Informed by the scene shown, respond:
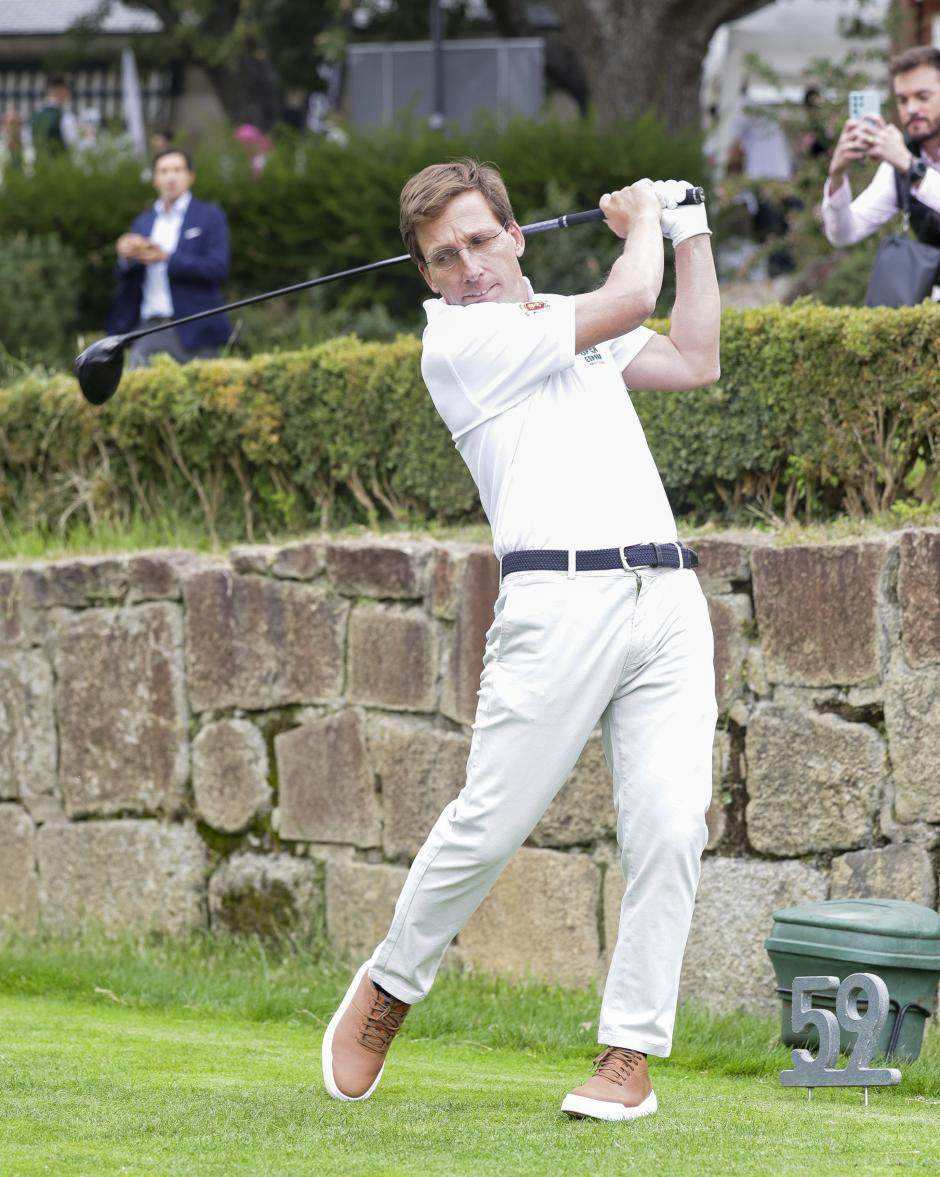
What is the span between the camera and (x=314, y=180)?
1132 cm

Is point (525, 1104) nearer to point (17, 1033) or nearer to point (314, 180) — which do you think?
point (17, 1033)

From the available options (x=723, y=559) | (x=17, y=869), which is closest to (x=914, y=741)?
(x=723, y=559)

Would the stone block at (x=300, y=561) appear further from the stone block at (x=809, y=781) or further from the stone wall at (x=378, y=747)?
the stone block at (x=809, y=781)

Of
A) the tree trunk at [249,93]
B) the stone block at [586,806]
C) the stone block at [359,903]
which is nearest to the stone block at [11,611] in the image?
the stone block at [359,903]

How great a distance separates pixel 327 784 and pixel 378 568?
800 mm

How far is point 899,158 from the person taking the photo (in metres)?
6.23

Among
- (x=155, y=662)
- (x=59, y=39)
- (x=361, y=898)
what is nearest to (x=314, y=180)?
(x=155, y=662)

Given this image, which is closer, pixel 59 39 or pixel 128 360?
pixel 128 360

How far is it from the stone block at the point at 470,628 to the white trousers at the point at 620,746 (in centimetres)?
213

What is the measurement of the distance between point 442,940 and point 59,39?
22.9m

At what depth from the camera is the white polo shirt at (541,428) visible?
388cm

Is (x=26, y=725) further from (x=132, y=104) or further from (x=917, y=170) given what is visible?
(x=132, y=104)

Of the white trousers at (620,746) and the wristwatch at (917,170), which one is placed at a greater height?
the wristwatch at (917,170)

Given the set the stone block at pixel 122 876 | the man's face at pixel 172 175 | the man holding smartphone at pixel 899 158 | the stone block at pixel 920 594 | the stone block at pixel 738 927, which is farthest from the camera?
the man's face at pixel 172 175
